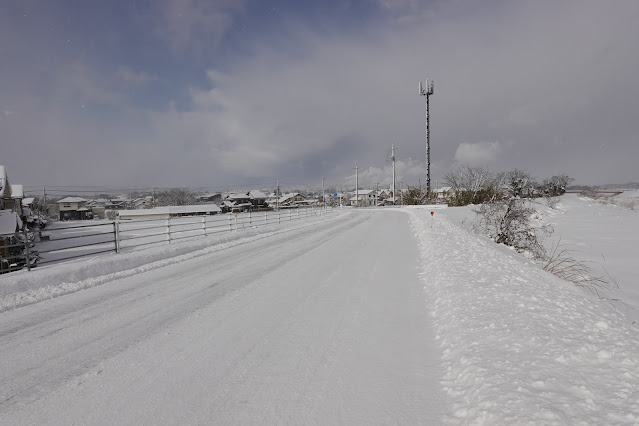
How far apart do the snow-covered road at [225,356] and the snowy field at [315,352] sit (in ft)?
0.06

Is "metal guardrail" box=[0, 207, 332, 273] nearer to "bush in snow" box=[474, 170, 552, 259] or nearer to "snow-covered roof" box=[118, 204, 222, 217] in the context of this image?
"bush in snow" box=[474, 170, 552, 259]

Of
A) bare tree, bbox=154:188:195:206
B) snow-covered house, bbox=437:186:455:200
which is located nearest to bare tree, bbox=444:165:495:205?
snow-covered house, bbox=437:186:455:200

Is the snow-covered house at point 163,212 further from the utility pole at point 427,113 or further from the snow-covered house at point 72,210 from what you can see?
the utility pole at point 427,113

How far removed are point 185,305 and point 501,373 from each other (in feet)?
15.6

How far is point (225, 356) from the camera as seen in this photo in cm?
342

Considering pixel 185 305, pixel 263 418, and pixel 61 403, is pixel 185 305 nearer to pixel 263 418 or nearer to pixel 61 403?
pixel 61 403

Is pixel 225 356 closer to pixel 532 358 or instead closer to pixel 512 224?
pixel 532 358

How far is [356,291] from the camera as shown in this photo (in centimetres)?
592

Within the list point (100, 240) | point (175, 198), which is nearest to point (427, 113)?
point (100, 240)

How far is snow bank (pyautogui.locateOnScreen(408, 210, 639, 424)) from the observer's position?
2273 mm

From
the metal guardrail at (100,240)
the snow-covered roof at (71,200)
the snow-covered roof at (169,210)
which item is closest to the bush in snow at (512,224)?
the metal guardrail at (100,240)

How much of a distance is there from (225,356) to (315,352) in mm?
1051

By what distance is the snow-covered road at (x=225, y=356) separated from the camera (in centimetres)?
256

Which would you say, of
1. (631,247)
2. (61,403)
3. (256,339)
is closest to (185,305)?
(256,339)
